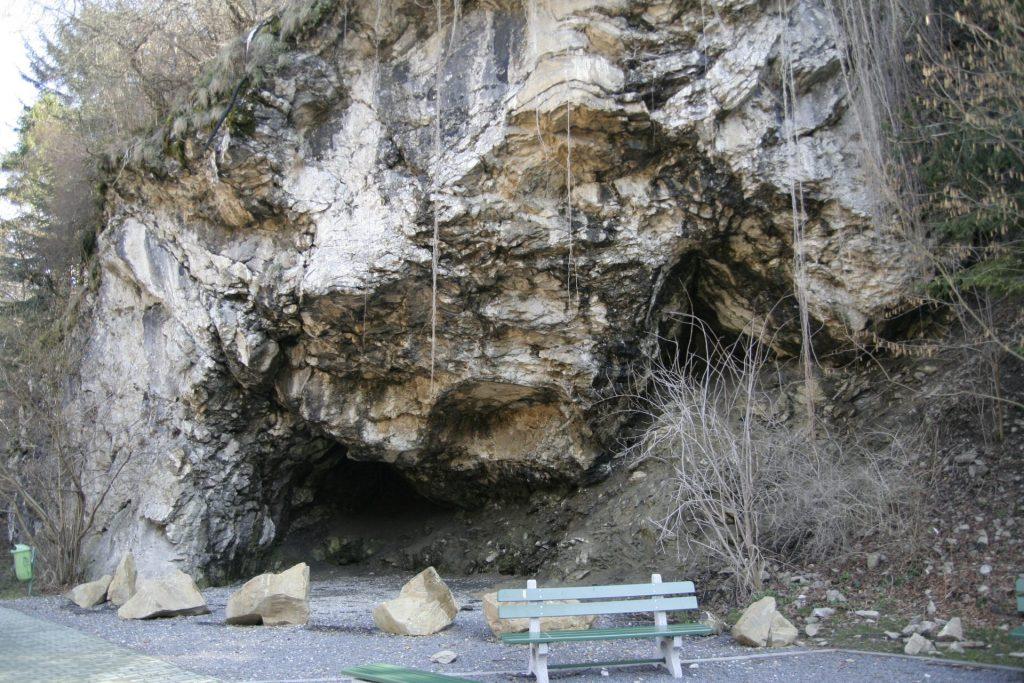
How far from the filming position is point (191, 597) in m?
8.27

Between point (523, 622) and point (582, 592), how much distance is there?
1.37 metres

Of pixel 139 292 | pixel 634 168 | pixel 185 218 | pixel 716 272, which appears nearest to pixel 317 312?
pixel 185 218

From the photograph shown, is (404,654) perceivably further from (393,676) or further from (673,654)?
(393,676)

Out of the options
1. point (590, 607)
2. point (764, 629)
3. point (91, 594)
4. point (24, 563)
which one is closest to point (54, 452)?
point (24, 563)

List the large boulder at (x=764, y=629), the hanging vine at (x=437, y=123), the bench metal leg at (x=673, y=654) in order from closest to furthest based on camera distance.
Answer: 1. the bench metal leg at (x=673, y=654)
2. the large boulder at (x=764, y=629)
3. the hanging vine at (x=437, y=123)

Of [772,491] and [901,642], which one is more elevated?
[772,491]

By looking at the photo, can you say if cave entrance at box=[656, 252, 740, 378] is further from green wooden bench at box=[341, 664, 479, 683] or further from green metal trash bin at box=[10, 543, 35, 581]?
green metal trash bin at box=[10, 543, 35, 581]

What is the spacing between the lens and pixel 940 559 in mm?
6887

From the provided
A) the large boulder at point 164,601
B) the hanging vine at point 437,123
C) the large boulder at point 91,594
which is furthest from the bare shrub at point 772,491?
the large boulder at point 91,594

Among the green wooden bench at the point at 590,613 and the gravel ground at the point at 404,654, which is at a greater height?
the green wooden bench at the point at 590,613

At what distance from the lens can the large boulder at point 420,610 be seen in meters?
6.96

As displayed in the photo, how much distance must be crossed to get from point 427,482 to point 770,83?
7636 mm

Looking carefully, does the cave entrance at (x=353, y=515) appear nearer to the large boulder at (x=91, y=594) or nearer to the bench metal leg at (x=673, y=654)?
the large boulder at (x=91, y=594)

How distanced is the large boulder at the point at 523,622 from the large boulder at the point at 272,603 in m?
1.90
